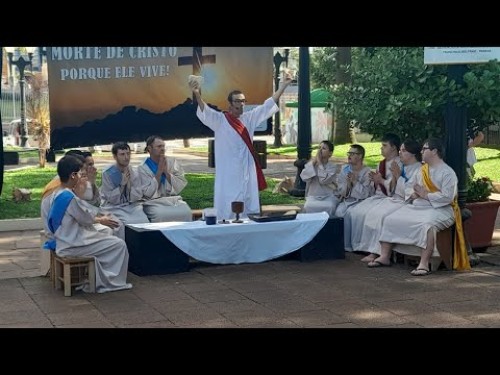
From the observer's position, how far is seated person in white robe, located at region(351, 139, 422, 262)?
8820mm

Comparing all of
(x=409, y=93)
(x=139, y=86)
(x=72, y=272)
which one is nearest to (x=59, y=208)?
(x=72, y=272)

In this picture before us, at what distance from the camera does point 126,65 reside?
13.0 meters

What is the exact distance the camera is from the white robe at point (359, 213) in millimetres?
9188

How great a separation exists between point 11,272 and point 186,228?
1865 mm

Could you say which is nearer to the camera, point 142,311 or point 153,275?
point 142,311

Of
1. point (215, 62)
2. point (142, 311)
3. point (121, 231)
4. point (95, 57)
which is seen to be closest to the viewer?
point (142, 311)

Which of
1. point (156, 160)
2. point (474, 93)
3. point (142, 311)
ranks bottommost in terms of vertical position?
point (142, 311)

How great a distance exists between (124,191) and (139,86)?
441cm

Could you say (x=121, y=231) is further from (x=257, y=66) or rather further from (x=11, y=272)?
(x=257, y=66)

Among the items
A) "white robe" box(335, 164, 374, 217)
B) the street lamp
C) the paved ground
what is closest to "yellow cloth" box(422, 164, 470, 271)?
the paved ground

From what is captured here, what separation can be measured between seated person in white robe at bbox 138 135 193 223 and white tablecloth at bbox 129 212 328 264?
617mm

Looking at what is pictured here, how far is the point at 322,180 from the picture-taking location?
31.4 ft

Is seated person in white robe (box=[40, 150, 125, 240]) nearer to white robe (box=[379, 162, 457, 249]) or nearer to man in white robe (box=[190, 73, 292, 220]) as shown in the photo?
man in white robe (box=[190, 73, 292, 220])

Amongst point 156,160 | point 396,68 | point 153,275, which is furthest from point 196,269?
point 396,68
